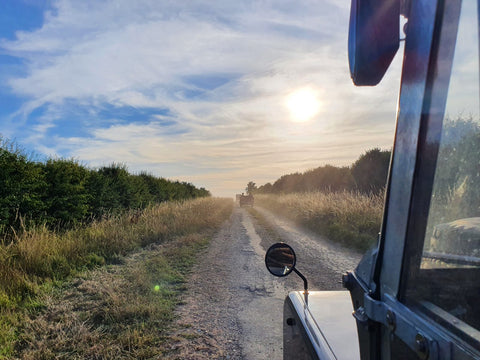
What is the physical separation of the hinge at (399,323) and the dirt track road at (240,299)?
2737mm

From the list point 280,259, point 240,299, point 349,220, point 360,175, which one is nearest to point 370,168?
point 360,175

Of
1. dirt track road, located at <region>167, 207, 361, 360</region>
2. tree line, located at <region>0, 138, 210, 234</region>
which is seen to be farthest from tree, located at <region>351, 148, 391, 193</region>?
tree line, located at <region>0, 138, 210, 234</region>

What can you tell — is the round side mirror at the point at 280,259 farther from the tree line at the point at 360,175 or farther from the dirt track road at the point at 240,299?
the tree line at the point at 360,175

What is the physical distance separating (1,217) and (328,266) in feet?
25.8

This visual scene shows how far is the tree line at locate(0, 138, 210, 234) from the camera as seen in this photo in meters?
7.39

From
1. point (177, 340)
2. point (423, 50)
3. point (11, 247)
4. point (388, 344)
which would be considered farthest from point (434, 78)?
point (11, 247)

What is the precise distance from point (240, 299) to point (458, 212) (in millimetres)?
4595

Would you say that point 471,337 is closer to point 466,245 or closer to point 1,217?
point 466,245

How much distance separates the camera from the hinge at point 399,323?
80cm

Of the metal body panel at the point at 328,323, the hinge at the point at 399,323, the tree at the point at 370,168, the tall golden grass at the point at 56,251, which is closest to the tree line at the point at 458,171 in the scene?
the hinge at the point at 399,323

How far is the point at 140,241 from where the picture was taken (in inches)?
351

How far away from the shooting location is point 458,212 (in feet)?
2.86

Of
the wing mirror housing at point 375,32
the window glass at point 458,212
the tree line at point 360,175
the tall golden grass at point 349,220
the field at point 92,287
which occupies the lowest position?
the field at point 92,287

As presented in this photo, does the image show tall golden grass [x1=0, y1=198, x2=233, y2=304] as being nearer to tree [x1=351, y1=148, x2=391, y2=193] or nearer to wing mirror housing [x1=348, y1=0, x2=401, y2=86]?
wing mirror housing [x1=348, y1=0, x2=401, y2=86]
